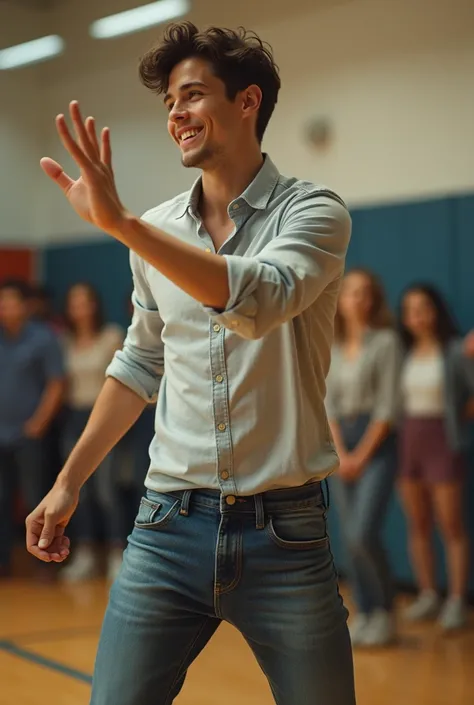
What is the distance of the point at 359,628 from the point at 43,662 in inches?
60.4

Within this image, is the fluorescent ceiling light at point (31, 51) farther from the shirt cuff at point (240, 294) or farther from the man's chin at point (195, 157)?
the shirt cuff at point (240, 294)

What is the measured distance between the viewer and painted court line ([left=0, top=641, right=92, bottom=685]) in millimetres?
4738

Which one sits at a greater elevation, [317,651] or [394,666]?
[317,651]

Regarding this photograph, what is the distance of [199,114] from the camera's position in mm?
2070

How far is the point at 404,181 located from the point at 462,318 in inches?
41.3

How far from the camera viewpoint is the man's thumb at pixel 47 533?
214 centimetres

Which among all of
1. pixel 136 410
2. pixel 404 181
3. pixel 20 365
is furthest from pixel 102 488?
pixel 136 410

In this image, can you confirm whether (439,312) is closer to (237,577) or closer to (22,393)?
(22,393)

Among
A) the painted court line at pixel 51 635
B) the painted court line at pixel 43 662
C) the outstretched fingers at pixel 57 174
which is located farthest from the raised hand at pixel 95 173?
the painted court line at pixel 51 635

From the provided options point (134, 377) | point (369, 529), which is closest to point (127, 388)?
point (134, 377)

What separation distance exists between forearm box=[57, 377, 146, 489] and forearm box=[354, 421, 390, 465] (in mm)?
3310

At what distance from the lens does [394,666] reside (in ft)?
16.0

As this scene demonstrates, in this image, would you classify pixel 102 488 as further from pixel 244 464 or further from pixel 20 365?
pixel 244 464

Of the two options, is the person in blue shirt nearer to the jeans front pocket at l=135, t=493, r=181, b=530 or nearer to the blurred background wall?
the blurred background wall
